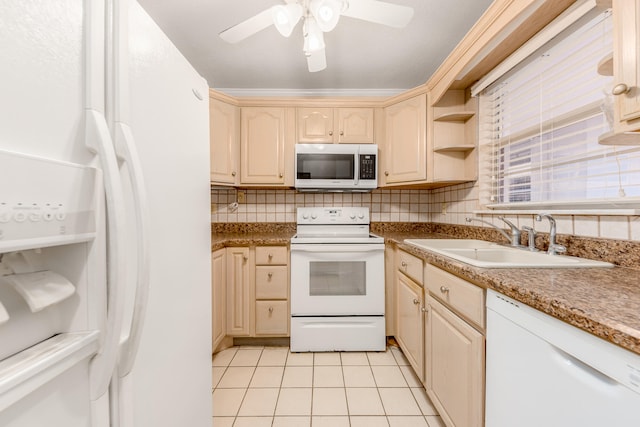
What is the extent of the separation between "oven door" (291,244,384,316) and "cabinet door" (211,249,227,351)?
1.73 feet

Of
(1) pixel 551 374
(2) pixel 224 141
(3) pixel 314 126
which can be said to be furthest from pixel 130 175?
(3) pixel 314 126

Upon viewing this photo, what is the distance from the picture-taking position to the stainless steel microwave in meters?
2.32

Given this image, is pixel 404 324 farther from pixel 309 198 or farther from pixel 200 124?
pixel 200 124

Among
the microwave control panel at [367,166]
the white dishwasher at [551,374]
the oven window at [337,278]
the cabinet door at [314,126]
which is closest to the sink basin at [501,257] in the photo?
the white dishwasher at [551,374]

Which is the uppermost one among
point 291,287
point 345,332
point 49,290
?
point 49,290

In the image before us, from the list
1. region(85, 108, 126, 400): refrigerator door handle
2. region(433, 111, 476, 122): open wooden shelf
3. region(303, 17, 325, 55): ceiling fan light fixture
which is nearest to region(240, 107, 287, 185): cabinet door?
region(303, 17, 325, 55): ceiling fan light fixture

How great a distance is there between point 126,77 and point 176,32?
1.59 metres

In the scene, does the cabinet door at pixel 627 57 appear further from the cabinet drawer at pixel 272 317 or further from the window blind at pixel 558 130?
the cabinet drawer at pixel 272 317

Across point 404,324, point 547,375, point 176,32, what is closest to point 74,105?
point 547,375

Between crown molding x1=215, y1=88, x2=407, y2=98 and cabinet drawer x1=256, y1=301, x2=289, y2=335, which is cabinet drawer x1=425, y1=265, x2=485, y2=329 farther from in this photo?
crown molding x1=215, y1=88, x2=407, y2=98

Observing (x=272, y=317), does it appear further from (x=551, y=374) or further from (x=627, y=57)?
(x=627, y=57)

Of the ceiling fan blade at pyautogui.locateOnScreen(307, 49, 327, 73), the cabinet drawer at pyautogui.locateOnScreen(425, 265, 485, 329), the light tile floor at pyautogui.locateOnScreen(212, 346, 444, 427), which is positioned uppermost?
the ceiling fan blade at pyautogui.locateOnScreen(307, 49, 327, 73)

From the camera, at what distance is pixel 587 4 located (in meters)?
1.08

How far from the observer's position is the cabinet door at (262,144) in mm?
→ 2357
